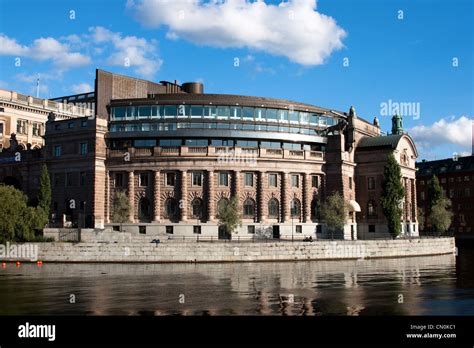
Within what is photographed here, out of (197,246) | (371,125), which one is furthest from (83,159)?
(371,125)

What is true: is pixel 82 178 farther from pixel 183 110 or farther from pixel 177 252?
pixel 177 252

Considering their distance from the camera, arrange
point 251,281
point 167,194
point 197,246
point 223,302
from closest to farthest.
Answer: point 223,302 → point 251,281 → point 197,246 → point 167,194

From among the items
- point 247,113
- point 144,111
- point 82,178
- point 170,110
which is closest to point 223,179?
point 247,113

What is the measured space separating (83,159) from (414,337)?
7310 cm

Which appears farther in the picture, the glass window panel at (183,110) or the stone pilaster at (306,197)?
the glass window panel at (183,110)

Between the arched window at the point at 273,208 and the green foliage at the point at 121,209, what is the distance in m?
22.0

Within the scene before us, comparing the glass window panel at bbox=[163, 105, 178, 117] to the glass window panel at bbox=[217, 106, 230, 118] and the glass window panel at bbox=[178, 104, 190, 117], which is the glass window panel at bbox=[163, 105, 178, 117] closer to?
the glass window panel at bbox=[178, 104, 190, 117]

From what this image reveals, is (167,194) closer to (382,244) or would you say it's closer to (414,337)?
(382,244)

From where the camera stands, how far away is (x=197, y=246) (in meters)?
65.5

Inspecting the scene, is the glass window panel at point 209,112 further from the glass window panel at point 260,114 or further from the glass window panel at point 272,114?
the glass window panel at point 272,114

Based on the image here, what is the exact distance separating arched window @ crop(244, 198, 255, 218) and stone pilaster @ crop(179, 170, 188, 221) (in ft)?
30.7

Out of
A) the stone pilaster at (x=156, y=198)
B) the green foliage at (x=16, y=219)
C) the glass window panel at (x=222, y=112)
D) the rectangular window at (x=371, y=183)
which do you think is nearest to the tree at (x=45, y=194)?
the green foliage at (x=16, y=219)

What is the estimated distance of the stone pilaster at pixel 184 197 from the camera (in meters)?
84.1

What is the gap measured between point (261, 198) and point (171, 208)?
1408 cm
